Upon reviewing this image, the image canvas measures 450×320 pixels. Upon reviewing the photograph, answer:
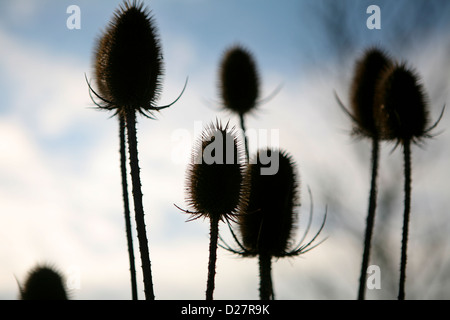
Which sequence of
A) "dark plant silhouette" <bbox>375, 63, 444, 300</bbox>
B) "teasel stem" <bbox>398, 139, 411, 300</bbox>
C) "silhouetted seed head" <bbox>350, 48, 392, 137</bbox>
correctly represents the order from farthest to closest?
"silhouetted seed head" <bbox>350, 48, 392, 137</bbox> → "dark plant silhouette" <bbox>375, 63, 444, 300</bbox> → "teasel stem" <bbox>398, 139, 411, 300</bbox>

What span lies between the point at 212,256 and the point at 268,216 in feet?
4.03

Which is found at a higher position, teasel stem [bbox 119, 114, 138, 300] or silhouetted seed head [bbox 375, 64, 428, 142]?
silhouetted seed head [bbox 375, 64, 428, 142]

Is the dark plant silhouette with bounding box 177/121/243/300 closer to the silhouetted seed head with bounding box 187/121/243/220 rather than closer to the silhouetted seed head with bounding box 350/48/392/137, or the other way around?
the silhouetted seed head with bounding box 187/121/243/220

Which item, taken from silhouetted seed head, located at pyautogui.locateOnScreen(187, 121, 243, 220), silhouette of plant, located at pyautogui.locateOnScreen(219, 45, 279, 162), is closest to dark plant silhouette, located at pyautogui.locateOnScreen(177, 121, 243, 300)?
silhouetted seed head, located at pyautogui.locateOnScreen(187, 121, 243, 220)

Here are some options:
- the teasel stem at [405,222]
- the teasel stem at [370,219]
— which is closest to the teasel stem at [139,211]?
the teasel stem at [405,222]

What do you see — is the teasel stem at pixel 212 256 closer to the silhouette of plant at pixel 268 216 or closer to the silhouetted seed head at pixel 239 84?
the silhouette of plant at pixel 268 216

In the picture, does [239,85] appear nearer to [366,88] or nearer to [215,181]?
[366,88]

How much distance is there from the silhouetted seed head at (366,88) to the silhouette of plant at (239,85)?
1.86m

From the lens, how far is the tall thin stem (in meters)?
5.34

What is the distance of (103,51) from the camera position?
5.05 metres

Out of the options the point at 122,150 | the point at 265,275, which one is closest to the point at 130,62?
the point at 122,150

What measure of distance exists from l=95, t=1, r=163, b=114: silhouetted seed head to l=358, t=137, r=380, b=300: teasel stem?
3.28 meters
